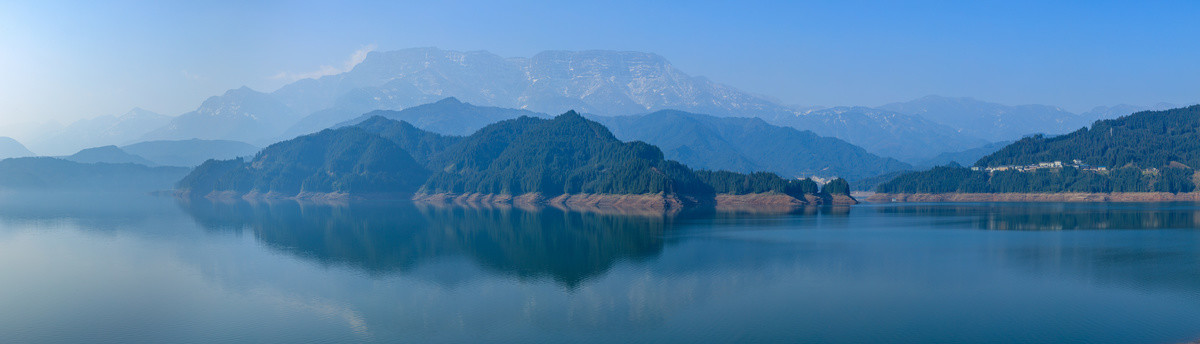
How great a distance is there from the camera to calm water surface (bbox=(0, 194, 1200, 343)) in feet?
151

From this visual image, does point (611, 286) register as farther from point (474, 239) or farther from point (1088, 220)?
point (1088, 220)

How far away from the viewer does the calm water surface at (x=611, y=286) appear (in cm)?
4597

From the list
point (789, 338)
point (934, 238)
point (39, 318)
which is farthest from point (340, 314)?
point (934, 238)

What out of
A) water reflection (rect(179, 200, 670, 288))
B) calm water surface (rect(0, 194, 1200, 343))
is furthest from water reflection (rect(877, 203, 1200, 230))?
water reflection (rect(179, 200, 670, 288))

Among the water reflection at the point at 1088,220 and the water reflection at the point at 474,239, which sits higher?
the water reflection at the point at 1088,220

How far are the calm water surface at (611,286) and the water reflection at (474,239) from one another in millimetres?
567

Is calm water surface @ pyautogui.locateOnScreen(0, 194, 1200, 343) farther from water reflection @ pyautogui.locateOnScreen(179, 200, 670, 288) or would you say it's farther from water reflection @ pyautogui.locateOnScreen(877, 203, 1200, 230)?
water reflection @ pyautogui.locateOnScreen(877, 203, 1200, 230)

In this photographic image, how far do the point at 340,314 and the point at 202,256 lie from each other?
41122mm

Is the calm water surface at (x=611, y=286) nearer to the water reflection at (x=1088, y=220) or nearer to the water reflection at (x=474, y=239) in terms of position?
the water reflection at (x=474, y=239)

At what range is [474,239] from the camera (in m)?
104

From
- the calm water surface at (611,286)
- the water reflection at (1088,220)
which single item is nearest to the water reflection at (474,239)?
the calm water surface at (611,286)

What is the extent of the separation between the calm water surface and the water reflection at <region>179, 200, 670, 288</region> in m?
0.57

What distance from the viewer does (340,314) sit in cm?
5112

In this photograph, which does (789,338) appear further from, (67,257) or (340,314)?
(67,257)
